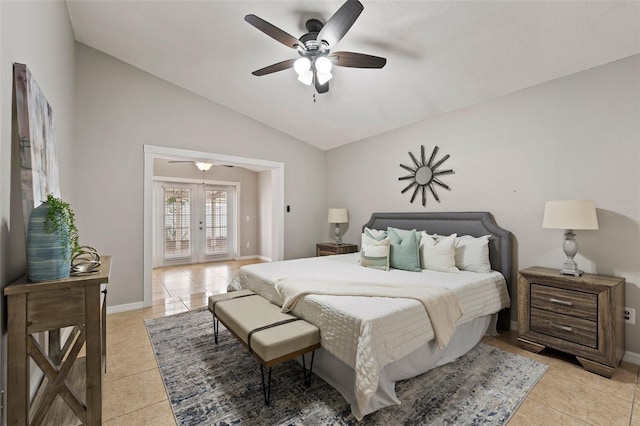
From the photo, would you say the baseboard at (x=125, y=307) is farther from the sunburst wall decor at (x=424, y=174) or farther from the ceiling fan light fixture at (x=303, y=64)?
the sunburst wall decor at (x=424, y=174)

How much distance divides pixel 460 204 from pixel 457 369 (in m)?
2.00

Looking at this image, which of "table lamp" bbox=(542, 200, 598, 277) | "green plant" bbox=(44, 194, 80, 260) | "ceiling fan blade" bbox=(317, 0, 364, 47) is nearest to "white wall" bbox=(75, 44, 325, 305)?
"green plant" bbox=(44, 194, 80, 260)

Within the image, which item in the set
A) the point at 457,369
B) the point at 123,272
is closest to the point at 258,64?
the point at 123,272

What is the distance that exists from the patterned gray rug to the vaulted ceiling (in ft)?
8.81

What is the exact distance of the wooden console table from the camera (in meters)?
1.25

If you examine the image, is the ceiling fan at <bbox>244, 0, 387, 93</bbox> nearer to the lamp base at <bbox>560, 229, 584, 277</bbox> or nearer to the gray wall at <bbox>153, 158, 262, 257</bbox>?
the lamp base at <bbox>560, 229, 584, 277</bbox>

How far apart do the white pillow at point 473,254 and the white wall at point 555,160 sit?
40 centimetres

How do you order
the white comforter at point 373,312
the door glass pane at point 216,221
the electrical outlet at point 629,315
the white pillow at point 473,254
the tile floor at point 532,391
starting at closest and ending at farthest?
the white comforter at point 373,312
the tile floor at point 532,391
the electrical outlet at point 629,315
the white pillow at point 473,254
the door glass pane at point 216,221

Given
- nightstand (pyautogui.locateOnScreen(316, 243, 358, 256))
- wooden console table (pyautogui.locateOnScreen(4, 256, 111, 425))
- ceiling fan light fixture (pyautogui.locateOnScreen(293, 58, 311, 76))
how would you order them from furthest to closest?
nightstand (pyautogui.locateOnScreen(316, 243, 358, 256)) < ceiling fan light fixture (pyautogui.locateOnScreen(293, 58, 311, 76)) < wooden console table (pyautogui.locateOnScreen(4, 256, 111, 425))

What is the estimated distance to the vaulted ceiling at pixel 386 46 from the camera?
2191 millimetres

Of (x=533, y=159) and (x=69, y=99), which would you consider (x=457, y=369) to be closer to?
(x=533, y=159)

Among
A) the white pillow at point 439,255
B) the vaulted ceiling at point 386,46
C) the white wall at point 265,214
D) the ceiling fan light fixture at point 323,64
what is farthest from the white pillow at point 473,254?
the white wall at point 265,214

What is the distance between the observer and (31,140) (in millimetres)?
1539

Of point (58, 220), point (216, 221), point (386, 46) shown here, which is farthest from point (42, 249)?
point (216, 221)
